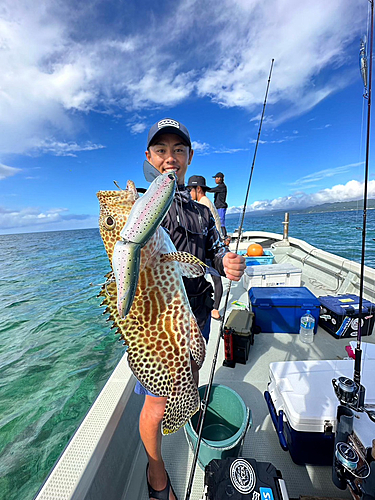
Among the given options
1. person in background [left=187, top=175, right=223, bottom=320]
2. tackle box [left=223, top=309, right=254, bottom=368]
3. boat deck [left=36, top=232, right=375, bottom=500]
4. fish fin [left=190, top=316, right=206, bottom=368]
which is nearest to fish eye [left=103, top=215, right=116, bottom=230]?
fish fin [left=190, top=316, right=206, bottom=368]

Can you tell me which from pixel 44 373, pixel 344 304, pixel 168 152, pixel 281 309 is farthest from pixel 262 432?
pixel 44 373

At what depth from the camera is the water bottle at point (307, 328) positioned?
13.1 ft

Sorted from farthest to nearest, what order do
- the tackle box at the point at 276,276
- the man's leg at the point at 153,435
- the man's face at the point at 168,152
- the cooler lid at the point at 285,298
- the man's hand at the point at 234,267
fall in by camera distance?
1. the tackle box at the point at 276,276
2. the cooler lid at the point at 285,298
3. the man's face at the point at 168,152
4. the man's leg at the point at 153,435
5. the man's hand at the point at 234,267

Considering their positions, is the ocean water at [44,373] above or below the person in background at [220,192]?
below

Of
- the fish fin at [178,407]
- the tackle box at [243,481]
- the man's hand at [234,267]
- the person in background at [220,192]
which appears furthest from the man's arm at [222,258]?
the person in background at [220,192]

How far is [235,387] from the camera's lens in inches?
126

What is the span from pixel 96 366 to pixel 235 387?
3638mm

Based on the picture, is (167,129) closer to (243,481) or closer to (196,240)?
(196,240)

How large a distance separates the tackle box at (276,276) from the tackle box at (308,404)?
3086mm

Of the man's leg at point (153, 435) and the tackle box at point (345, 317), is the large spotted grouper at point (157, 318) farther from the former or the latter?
the tackle box at point (345, 317)

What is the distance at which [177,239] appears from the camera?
1.93 metres

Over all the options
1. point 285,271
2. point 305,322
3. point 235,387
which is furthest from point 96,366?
point 285,271

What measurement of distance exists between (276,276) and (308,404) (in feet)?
12.2

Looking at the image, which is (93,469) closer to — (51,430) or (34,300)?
(51,430)
